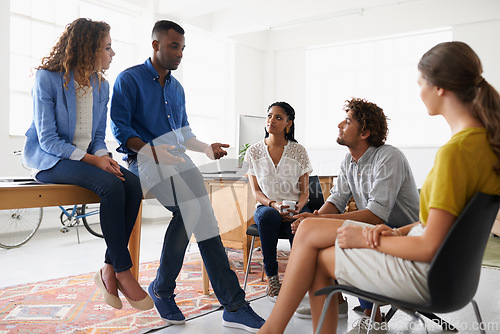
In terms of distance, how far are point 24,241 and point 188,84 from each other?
4.06 metres

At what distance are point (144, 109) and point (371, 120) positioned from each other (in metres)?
1.14

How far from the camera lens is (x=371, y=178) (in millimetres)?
2209

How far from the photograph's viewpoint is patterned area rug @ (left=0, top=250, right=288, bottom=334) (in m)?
2.20

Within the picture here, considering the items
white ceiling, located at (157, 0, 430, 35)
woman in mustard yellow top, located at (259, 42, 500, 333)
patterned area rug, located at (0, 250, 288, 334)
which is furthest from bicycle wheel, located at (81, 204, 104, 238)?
woman in mustard yellow top, located at (259, 42, 500, 333)

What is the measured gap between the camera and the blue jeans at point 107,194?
6.53ft

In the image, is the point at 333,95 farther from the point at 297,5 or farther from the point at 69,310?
the point at 69,310

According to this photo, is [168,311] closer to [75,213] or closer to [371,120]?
[371,120]

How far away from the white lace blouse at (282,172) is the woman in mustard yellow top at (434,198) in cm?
156

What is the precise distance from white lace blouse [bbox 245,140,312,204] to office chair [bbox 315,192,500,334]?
180 cm

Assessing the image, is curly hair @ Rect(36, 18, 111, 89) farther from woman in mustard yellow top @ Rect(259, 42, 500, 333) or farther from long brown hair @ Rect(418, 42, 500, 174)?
long brown hair @ Rect(418, 42, 500, 174)

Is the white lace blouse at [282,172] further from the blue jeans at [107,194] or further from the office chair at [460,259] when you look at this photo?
the office chair at [460,259]

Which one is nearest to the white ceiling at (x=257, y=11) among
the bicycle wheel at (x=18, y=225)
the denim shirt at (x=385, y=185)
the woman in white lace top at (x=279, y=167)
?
the bicycle wheel at (x=18, y=225)

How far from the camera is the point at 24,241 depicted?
15.1 feet

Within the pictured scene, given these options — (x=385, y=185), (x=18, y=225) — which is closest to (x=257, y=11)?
(x=18, y=225)
